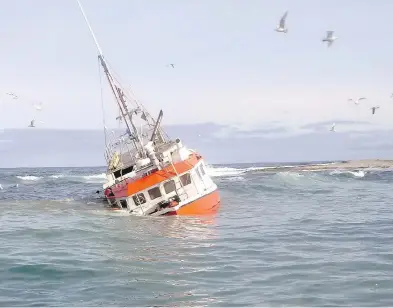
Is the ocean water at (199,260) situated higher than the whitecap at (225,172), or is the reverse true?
the ocean water at (199,260)


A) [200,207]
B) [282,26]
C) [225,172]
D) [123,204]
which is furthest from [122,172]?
[225,172]

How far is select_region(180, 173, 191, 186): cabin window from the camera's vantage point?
27.1 meters

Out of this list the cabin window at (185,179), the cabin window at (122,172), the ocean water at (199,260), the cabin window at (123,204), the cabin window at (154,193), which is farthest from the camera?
the cabin window at (122,172)

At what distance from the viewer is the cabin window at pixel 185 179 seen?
2709cm

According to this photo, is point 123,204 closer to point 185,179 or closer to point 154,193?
point 154,193

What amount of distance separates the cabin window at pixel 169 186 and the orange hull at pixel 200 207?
51.6 inches

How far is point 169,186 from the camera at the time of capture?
26.9 meters

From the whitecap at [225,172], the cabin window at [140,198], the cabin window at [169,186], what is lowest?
the whitecap at [225,172]

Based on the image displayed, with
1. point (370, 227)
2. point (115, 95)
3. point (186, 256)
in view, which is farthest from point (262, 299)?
point (115, 95)

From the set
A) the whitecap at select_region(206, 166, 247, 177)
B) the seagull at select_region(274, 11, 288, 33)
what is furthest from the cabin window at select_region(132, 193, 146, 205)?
the whitecap at select_region(206, 166, 247, 177)

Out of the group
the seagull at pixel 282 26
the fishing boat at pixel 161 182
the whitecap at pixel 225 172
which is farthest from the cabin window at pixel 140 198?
the whitecap at pixel 225 172

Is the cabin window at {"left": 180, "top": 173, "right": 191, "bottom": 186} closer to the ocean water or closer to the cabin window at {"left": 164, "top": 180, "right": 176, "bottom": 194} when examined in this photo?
the cabin window at {"left": 164, "top": 180, "right": 176, "bottom": 194}

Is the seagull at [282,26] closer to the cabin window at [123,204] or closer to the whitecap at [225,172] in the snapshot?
the cabin window at [123,204]

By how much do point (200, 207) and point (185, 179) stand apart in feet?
5.66
